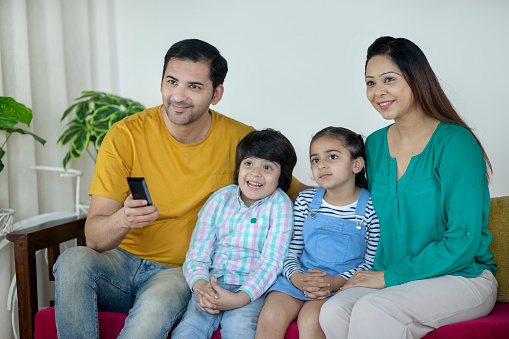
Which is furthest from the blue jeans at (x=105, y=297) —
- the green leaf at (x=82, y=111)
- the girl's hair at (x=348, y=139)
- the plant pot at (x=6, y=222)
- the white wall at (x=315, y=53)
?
the white wall at (x=315, y=53)

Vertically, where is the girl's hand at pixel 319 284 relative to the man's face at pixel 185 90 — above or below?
below

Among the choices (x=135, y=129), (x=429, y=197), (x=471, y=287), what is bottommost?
(x=471, y=287)

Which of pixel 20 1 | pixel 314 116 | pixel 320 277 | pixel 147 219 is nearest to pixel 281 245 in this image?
pixel 320 277

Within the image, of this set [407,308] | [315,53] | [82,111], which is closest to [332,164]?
[407,308]

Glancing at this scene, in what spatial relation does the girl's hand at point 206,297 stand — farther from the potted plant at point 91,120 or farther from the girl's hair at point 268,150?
the potted plant at point 91,120

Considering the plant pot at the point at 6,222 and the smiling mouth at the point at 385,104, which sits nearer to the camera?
the smiling mouth at the point at 385,104

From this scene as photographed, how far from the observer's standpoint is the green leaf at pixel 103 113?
8.41ft

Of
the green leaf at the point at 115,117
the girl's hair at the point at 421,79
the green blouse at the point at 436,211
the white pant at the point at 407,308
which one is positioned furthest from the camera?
the green leaf at the point at 115,117

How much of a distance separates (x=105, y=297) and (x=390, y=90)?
1.25 metres

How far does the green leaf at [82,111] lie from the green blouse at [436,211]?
150 centimetres

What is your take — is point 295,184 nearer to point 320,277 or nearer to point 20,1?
point 320,277

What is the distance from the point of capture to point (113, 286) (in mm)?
1903

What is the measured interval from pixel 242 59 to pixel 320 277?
157 cm

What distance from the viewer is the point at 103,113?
2.59 m
